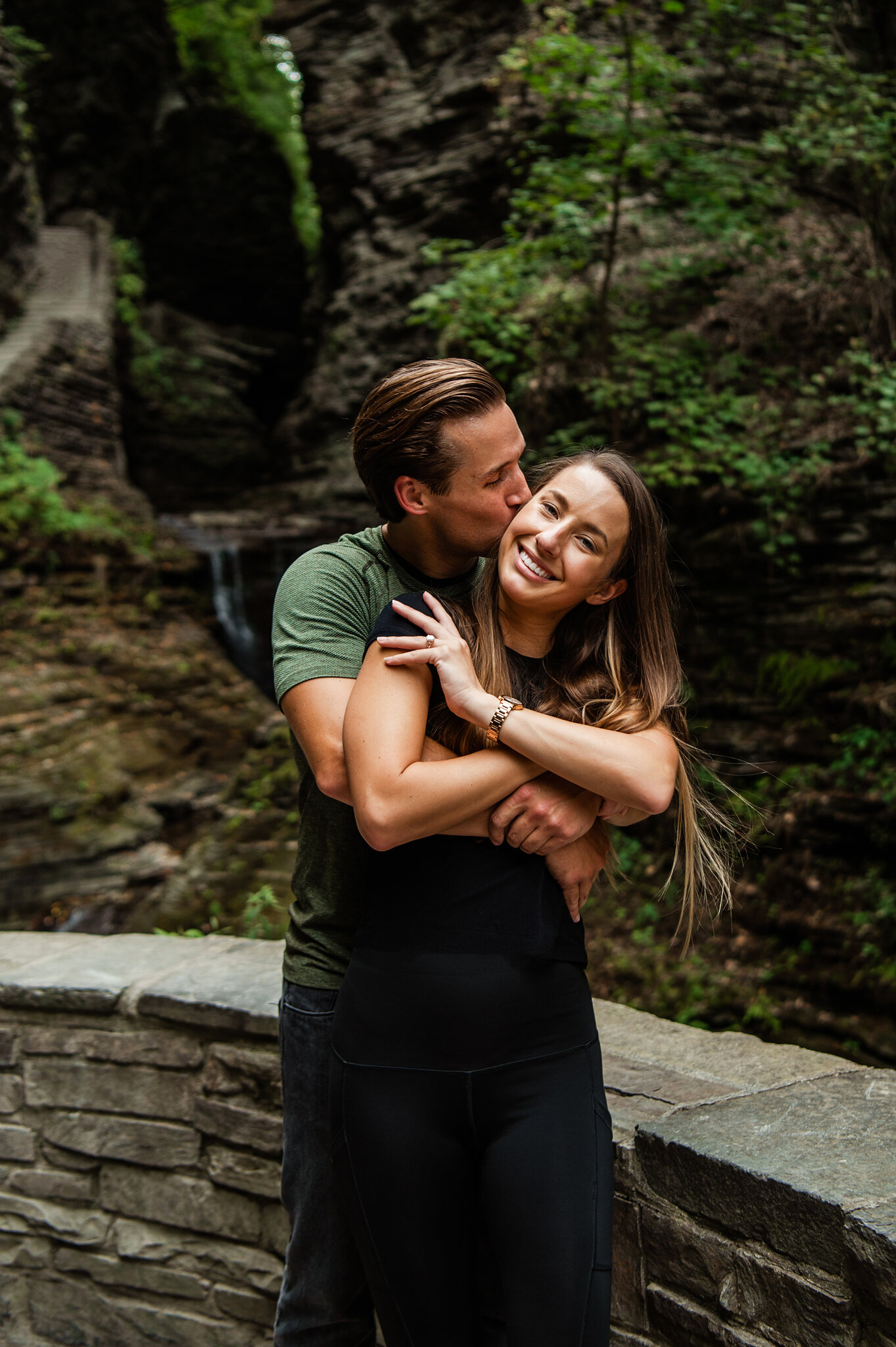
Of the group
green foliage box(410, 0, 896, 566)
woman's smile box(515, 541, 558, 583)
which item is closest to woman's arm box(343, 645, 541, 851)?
woman's smile box(515, 541, 558, 583)

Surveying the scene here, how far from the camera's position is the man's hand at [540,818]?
1260mm

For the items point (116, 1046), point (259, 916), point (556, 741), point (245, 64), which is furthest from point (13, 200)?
Answer: point (556, 741)

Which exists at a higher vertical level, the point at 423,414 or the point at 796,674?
the point at 423,414

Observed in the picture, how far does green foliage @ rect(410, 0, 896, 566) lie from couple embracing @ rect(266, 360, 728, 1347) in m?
4.06

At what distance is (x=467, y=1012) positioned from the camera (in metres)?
1.22

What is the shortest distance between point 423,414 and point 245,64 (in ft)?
71.5

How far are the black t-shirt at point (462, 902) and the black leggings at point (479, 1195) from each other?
0.17m

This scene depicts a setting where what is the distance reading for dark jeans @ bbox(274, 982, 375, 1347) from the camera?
148 cm

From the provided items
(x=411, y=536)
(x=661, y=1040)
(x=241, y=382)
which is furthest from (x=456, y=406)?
(x=241, y=382)

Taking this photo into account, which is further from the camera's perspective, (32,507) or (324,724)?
(32,507)

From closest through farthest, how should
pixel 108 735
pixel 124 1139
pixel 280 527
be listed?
1. pixel 124 1139
2. pixel 108 735
3. pixel 280 527

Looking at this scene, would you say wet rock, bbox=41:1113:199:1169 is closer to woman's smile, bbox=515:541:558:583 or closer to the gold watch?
the gold watch

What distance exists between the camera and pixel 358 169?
1267 centimetres

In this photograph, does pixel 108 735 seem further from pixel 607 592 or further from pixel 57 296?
pixel 57 296
